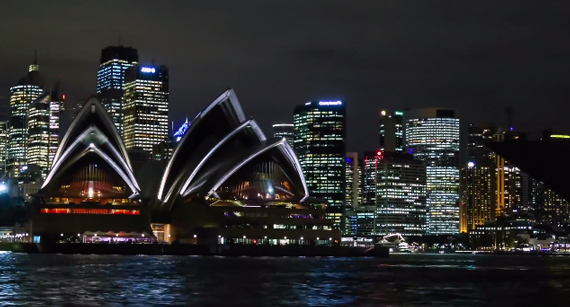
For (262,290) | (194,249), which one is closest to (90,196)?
(194,249)

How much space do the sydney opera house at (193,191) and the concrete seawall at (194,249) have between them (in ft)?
6.41

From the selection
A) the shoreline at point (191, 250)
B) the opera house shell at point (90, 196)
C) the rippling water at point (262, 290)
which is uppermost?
the opera house shell at point (90, 196)

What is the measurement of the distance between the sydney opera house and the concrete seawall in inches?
76.9

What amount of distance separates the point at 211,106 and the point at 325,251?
2440 centimetres

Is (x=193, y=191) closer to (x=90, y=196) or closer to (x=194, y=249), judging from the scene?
(x=194, y=249)

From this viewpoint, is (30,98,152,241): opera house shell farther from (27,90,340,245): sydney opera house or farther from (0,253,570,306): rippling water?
(0,253,570,306): rippling water

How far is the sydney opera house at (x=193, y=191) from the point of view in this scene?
122m

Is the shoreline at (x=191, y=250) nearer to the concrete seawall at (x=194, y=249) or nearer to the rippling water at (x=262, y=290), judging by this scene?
the concrete seawall at (x=194, y=249)

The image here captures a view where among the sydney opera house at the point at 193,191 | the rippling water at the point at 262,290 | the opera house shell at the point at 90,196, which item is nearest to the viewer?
the rippling water at the point at 262,290

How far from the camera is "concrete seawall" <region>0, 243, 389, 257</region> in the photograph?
121 meters

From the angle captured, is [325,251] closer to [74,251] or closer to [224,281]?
[74,251]

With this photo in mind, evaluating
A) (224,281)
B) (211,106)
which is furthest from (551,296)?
(211,106)

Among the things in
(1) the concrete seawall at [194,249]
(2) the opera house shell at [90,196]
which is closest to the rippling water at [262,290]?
(1) the concrete seawall at [194,249]

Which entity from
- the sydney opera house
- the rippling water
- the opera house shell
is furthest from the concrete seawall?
the rippling water
